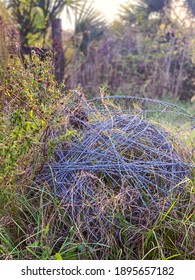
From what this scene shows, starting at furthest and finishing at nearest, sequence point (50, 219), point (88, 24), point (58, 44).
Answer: point (88, 24), point (58, 44), point (50, 219)

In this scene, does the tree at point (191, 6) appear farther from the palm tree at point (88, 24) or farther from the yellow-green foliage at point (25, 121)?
the yellow-green foliage at point (25, 121)

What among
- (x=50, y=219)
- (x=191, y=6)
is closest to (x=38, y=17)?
(x=191, y=6)

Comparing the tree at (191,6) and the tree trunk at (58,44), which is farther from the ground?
the tree at (191,6)

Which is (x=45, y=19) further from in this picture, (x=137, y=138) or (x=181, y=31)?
(x=137, y=138)

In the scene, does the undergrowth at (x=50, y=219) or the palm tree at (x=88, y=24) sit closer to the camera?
the undergrowth at (x=50, y=219)

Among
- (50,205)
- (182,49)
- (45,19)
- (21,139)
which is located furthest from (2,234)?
(182,49)

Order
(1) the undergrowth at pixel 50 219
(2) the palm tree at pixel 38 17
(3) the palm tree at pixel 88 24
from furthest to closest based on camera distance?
1. (3) the palm tree at pixel 88 24
2. (2) the palm tree at pixel 38 17
3. (1) the undergrowth at pixel 50 219

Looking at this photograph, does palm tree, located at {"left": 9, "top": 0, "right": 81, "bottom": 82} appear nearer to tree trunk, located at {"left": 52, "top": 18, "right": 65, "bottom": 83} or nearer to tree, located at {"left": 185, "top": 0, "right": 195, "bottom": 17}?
tree trunk, located at {"left": 52, "top": 18, "right": 65, "bottom": 83}

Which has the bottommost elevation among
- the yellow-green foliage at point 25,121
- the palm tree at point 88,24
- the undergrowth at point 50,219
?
the undergrowth at point 50,219

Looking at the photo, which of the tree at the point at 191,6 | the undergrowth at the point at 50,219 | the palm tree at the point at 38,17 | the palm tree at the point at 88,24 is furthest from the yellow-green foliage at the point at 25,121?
the tree at the point at 191,6

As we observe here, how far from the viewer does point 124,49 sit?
9031 millimetres

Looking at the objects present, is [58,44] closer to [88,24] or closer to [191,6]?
[88,24]

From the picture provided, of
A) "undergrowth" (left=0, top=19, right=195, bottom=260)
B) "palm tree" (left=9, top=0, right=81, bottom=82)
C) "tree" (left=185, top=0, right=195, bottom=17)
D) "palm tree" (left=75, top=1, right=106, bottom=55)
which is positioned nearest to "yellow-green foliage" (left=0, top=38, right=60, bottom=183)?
"undergrowth" (left=0, top=19, right=195, bottom=260)
